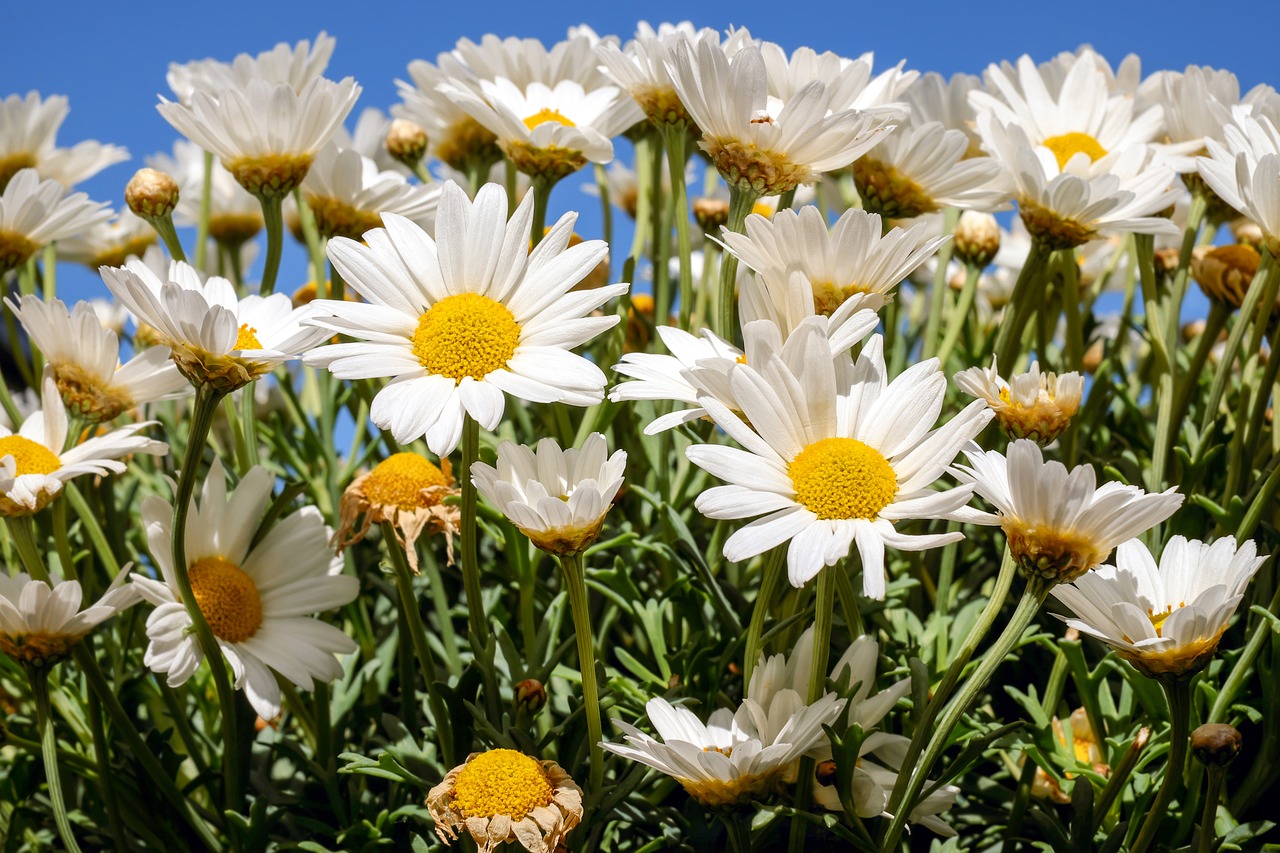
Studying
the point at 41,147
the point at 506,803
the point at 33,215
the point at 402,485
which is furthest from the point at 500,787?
the point at 41,147

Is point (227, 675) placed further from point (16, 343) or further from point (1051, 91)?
point (1051, 91)

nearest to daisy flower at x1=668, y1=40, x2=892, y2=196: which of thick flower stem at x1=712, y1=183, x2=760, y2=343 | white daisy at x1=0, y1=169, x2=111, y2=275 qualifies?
thick flower stem at x1=712, y1=183, x2=760, y2=343

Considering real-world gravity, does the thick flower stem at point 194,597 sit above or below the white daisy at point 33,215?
below

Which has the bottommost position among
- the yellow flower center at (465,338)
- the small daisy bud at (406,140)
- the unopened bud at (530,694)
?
the unopened bud at (530,694)

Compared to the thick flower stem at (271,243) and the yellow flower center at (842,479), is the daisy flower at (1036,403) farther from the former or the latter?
the thick flower stem at (271,243)

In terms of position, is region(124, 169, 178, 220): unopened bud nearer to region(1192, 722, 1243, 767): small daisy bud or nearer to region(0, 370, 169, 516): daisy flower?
region(0, 370, 169, 516): daisy flower

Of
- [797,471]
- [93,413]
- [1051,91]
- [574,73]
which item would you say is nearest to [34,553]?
[93,413]

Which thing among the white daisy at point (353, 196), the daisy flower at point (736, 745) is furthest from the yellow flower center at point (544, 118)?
the daisy flower at point (736, 745)
